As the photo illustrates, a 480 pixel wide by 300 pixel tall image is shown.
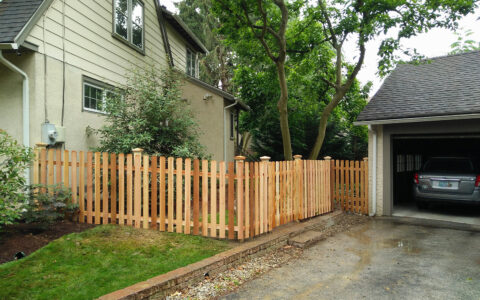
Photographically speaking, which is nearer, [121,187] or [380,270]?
[380,270]

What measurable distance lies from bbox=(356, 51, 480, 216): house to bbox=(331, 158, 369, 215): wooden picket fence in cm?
23

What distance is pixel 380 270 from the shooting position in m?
4.98

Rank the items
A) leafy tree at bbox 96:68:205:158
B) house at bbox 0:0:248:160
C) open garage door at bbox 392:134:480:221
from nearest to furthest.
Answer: house at bbox 0:0:248:160
leafy tree at bbox 96:68:205:158
open garage door at bbox 392:134:480:221

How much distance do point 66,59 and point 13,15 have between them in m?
1.25

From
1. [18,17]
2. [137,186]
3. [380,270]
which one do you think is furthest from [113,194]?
[380,270]

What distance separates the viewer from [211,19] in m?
24.3

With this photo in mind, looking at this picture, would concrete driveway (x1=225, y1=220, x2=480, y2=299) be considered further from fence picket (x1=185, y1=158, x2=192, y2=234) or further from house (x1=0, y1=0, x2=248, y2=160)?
house (x1=0, y1=0, x2=248, y2=160)

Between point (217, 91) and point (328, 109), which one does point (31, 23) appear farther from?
point (328, 109)

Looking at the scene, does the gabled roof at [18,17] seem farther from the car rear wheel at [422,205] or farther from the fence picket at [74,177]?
the car rear wheel at [422,205]

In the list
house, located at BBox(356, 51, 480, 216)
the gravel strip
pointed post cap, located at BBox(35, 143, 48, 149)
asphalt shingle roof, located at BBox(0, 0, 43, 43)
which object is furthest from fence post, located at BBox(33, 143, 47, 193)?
house, located at BBox(356, 51, 480, 216)

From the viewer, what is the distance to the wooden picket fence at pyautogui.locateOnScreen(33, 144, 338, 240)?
5.60 meters

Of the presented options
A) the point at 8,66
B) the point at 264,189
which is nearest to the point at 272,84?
the point at 264,189

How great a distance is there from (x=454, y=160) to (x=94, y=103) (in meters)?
10.5

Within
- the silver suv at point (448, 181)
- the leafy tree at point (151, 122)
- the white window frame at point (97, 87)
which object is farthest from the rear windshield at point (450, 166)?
the white window frame at point (97, 87)
